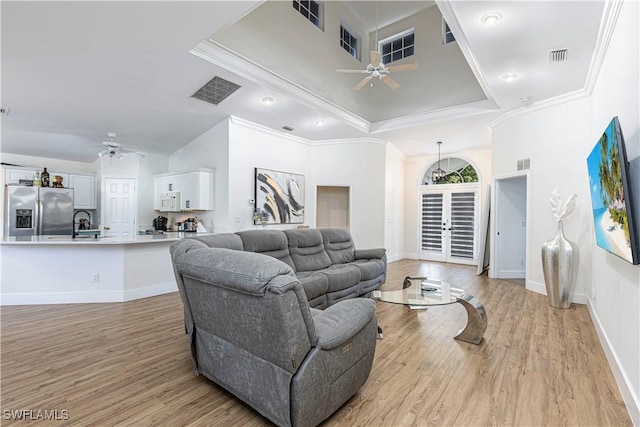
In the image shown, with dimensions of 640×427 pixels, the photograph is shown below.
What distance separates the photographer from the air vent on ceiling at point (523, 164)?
5105 mm

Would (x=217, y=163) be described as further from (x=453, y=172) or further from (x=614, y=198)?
(x=453, y=172)

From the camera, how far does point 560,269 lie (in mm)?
4125

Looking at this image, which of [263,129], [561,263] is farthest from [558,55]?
[263,129]

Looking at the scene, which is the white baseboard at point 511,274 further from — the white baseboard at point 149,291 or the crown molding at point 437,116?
the white baseboard at point 149,291

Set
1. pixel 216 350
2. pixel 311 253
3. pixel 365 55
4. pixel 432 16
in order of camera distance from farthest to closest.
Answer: pixel 365 55
pixel 432 16
pixel 311 253
pixel 216 350

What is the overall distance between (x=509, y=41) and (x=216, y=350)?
13.5ft

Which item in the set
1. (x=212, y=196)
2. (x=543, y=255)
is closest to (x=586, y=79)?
(x=543, y=255)

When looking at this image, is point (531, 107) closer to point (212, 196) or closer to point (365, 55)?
point (365, 55)

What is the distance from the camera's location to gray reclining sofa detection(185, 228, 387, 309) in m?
3.59

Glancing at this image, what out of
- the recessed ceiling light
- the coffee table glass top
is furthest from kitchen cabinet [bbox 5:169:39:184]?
the recessed ceiling light

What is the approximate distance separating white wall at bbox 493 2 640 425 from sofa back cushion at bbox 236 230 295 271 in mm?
3269

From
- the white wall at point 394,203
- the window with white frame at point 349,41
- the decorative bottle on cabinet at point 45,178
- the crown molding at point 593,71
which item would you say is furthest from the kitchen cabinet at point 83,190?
the crown molding at point 593,71

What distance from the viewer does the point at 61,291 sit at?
4.20 m

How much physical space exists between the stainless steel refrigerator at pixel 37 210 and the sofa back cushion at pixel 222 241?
5.41 m
